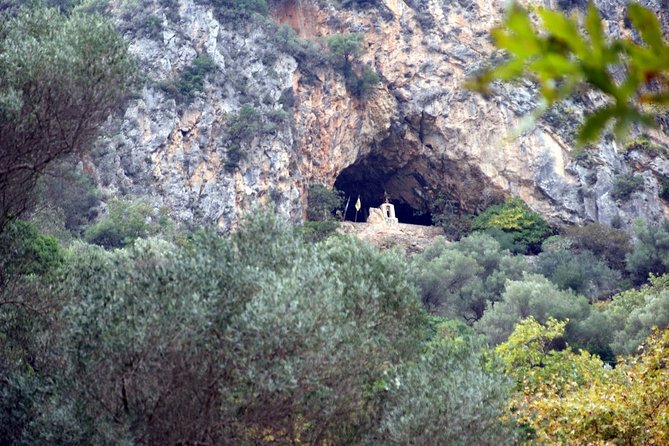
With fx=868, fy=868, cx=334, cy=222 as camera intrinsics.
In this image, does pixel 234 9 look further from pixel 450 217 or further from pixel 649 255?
pixel 649 255

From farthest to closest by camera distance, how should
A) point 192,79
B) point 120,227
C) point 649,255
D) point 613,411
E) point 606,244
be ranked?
1. point 606,244
2. point 192,79
3. point 649,255
4. point 120,227
5. point 613,411

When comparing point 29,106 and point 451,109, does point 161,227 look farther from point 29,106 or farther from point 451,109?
point 29,106

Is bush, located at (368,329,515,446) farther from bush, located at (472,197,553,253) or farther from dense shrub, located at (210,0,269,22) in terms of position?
dense shrub, located at (210,0,269,22)

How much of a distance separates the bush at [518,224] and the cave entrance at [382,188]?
14.0 ft

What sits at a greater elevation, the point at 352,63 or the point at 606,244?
the point at 352,63

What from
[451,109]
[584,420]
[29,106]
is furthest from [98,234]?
[584,420]

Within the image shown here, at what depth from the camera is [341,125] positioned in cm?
4281

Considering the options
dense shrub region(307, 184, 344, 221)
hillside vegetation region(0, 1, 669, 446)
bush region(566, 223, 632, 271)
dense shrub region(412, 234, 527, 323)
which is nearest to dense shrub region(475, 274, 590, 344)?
dense shrub region(412, 234, 527, 323)

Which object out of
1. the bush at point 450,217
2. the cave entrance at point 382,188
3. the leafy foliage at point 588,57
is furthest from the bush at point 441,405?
the cave entrance at point 382,188

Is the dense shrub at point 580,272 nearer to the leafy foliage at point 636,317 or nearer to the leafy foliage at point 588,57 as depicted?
the leafy foliage at point 636,317

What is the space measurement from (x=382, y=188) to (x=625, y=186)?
12569 millimetres

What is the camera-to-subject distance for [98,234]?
33.0m

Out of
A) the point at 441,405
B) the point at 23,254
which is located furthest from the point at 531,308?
the point at 23,254

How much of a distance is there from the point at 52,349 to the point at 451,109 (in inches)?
1341
